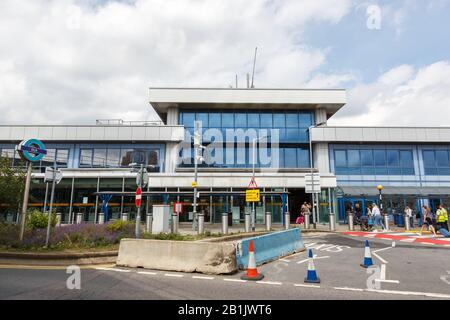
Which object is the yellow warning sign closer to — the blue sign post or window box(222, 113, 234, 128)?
Answer: the blue sign post

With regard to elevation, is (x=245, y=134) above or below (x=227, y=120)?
below

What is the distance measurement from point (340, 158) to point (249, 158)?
32.0ft

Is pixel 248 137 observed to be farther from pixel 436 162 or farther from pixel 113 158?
pixel 436 162

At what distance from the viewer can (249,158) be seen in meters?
31.8

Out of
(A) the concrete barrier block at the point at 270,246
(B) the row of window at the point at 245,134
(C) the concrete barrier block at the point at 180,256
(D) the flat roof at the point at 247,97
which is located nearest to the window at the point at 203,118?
(B) the row of window at the point at 245,134

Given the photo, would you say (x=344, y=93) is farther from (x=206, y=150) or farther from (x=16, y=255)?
(x=16, y=255)

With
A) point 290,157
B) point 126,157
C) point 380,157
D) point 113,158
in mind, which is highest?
point 290,157

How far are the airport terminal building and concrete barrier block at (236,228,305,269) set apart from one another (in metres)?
14.8

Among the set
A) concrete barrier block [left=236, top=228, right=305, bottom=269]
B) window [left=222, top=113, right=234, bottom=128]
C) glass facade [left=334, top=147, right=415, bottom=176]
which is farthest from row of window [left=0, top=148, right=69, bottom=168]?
glass facade [left=334, top=147, right=415, bottom=176]

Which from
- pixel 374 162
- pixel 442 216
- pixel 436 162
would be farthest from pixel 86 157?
pixel 436 162

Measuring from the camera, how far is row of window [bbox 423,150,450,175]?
3122 cm

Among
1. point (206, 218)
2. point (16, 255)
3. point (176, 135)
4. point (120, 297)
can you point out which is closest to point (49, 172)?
point (16, 255)
